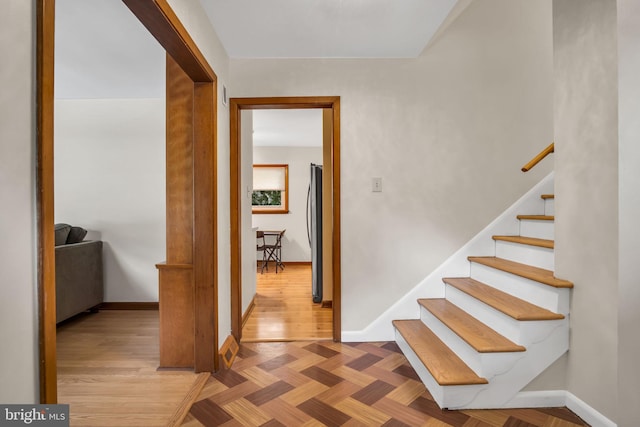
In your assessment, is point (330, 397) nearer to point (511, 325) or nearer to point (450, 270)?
point (511, 325)

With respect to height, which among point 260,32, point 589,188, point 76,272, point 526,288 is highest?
point 260,32

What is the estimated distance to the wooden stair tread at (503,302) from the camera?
1731 millimetres

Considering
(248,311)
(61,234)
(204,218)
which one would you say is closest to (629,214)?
(204,218)

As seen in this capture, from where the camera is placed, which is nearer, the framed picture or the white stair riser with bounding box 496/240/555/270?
the white stair riser with bounding box 496/240/555/270

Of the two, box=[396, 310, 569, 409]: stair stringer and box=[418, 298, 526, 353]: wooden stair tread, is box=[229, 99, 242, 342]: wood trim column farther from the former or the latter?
box=[396, 310, 569, 409]: stair stringer

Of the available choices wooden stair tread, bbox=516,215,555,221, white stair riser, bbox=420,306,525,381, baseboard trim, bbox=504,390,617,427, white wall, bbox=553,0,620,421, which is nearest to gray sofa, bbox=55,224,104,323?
white stair riser, bbox=420,306,525,381

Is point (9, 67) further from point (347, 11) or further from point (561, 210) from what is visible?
point (561, 210)

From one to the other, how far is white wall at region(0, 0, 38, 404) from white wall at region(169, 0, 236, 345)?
126cm

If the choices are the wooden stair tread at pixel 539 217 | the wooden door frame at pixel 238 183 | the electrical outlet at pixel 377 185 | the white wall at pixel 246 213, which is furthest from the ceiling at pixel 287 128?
the wooden stair tread at pixel 539 217

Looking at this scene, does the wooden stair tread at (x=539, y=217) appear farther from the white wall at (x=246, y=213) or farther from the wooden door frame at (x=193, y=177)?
the white wall at (x=246, y=213)

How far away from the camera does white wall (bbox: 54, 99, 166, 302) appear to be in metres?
3.57

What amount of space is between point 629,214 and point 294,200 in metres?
5.84

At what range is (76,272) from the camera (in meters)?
3.15

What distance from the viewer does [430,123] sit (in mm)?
2656
